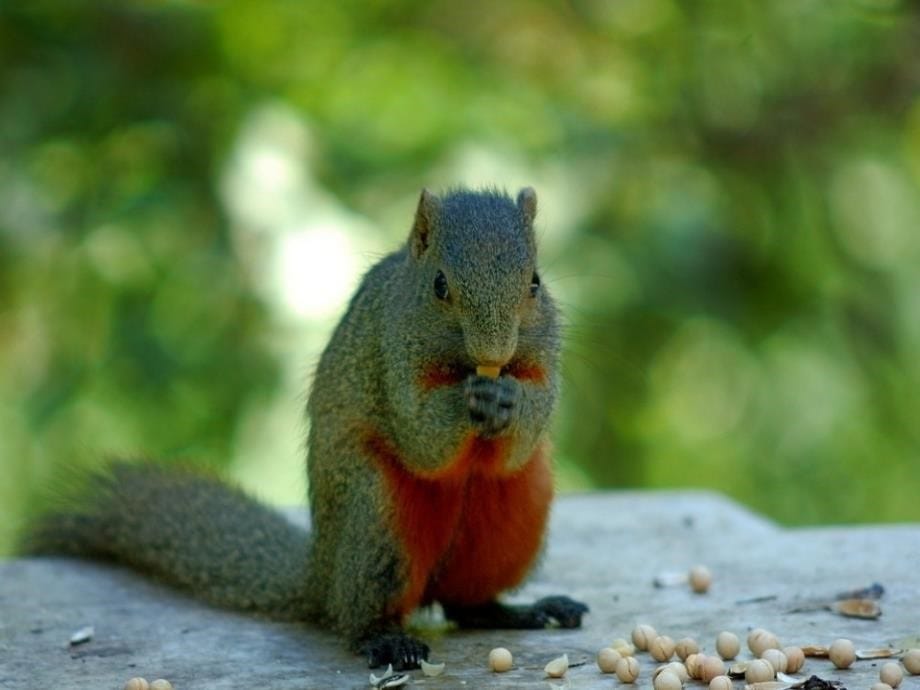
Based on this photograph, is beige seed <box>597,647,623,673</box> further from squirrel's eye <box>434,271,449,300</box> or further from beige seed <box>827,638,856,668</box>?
squirrel's eye <box>434,271,449,300</box>

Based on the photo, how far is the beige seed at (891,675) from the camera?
3.11 m

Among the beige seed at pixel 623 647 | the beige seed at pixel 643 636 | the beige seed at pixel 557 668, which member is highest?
the beige seed at pixel 643 636

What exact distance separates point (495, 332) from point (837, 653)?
113cm

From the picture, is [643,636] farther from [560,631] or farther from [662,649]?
[560,631]

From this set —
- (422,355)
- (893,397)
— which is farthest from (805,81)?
(422,355)

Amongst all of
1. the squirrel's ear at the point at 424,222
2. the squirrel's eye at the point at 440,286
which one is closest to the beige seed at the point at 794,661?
the squirrel's eye at the point at 440,286

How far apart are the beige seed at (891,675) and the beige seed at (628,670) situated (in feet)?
1.83

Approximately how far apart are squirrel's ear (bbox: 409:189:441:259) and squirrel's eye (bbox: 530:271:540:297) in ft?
1.01

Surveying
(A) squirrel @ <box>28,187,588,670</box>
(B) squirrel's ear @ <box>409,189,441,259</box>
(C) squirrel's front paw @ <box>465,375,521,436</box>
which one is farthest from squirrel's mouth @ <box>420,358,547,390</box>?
(B) squirrel's ear @ <box>409,189,441,259</box>

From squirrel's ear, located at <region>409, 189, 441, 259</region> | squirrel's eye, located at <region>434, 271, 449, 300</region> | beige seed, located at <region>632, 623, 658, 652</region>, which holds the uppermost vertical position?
squirrel's ear, located at <region>409, 189, 441, 259</region>

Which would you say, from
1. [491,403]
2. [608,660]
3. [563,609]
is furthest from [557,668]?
[491,403]

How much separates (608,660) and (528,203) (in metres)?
1.24

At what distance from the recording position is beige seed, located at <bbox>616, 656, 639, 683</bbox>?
3.24m

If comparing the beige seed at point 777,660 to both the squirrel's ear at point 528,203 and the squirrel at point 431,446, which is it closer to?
the squirrel at point 431,446
